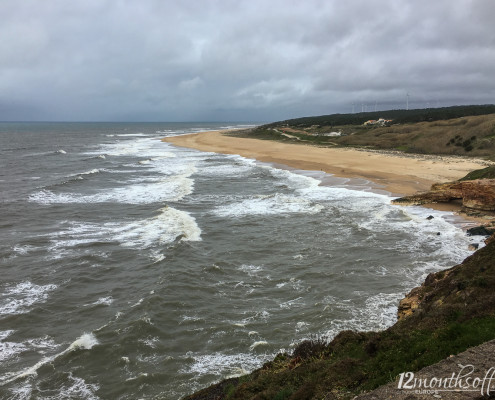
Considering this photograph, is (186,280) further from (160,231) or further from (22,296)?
(160,231)

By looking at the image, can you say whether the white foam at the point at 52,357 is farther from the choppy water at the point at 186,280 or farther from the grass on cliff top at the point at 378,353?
the grass on cliff top at the point at 378,353

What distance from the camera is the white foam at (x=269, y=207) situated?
23.9m

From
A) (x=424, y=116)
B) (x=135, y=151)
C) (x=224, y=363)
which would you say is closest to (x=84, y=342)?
(x=224, y=363)

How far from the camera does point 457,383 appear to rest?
16.5 feet

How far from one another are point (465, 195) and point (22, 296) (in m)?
21.9

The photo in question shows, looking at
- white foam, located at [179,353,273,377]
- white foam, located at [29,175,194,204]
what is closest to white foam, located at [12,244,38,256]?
white foam, located at [29,175,194,204]

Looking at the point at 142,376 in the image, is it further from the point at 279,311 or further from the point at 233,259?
the point at 233,259

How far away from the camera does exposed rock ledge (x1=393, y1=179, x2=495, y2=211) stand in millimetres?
20719

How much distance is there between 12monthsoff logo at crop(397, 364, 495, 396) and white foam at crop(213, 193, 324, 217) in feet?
59.6

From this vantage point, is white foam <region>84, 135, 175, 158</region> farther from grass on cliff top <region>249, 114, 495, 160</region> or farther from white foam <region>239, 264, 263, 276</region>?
white foam <region>239, 264, 263, 276</region>

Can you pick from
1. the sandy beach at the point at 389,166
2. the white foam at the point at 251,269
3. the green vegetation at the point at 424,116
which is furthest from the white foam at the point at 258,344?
the green vegetation at the point at 424,116

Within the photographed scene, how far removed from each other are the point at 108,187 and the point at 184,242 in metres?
18.3

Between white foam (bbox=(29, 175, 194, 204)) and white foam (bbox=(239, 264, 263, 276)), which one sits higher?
white foam (bbox=(29, 175, 194, 204))

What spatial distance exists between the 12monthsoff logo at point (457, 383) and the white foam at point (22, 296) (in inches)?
473
